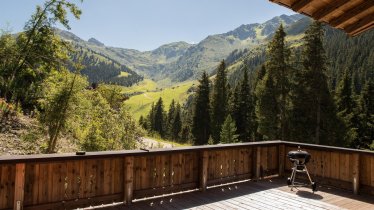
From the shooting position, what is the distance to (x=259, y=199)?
8.61 meters

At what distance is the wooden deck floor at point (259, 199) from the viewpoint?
7.92 m

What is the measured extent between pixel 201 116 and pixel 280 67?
2400 cm

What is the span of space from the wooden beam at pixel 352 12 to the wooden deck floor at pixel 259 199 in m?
4.89

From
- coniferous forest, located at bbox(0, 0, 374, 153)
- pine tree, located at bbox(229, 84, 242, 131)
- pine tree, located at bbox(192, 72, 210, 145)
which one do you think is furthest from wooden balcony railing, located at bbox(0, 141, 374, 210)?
pine tree, located at bbox(192, 72, 210, 145)

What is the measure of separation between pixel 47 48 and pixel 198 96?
35.2m

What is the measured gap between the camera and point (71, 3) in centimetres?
2562

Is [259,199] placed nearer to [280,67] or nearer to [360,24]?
[360,24]

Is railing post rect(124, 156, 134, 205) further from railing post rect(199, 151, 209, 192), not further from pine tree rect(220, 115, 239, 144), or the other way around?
pine tree rect(220, 115, 239, 144)

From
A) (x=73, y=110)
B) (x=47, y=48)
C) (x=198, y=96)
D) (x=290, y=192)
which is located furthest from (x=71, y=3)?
(x=198, y=96)

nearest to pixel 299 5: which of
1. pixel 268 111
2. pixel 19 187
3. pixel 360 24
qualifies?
pixel 360 24

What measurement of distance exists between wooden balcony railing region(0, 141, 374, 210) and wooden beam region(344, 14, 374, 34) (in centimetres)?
522

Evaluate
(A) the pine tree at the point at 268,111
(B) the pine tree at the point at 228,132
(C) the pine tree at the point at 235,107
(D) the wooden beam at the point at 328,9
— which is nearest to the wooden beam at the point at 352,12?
(D) the wooden beam at the point at 328,9

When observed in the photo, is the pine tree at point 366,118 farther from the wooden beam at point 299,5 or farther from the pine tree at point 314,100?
the wooden beam at point 299,5

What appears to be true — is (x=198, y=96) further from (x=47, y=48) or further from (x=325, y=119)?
(x=47, y=48)
